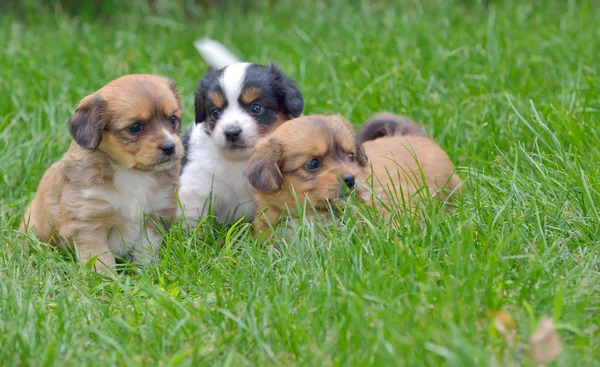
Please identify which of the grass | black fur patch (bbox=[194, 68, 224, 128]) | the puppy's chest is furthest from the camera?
black fur patch (bbox=[194, 68, 224, 128])

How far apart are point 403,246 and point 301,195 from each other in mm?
957

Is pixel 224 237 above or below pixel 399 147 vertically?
below

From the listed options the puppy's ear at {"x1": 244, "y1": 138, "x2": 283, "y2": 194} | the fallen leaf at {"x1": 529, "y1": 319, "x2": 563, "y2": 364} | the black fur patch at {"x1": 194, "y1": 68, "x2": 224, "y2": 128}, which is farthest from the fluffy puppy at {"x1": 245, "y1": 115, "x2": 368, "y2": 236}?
the fallen leaf at {"x1": 529, "y1": 319, "x2": 563, "y2": 364}

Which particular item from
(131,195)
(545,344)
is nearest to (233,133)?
(131,195)

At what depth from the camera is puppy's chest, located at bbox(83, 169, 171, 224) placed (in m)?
4.66

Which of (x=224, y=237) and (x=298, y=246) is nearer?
(x=298, y=246)

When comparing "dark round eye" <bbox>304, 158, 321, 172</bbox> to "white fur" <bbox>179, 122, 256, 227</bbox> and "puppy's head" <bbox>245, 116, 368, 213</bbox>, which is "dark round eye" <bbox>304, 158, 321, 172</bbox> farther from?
"white fur" <bbox>179, 122, 256, 227</bbox>

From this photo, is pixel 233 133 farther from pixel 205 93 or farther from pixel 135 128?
pixel 135 128

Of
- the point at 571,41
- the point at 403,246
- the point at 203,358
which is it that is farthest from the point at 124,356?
the point at 571,41

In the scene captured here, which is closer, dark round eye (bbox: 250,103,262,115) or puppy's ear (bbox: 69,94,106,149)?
puppy's ear (bbox: 69,94,106,149)

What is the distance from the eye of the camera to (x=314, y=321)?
3395mm

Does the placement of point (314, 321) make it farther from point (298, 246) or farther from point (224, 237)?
point (224, 237)

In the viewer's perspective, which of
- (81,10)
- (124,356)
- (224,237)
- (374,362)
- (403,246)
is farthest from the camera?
(81,10)

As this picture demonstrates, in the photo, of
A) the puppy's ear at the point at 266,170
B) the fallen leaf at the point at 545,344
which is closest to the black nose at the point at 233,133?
the puppy's ear at the point at 266,170
